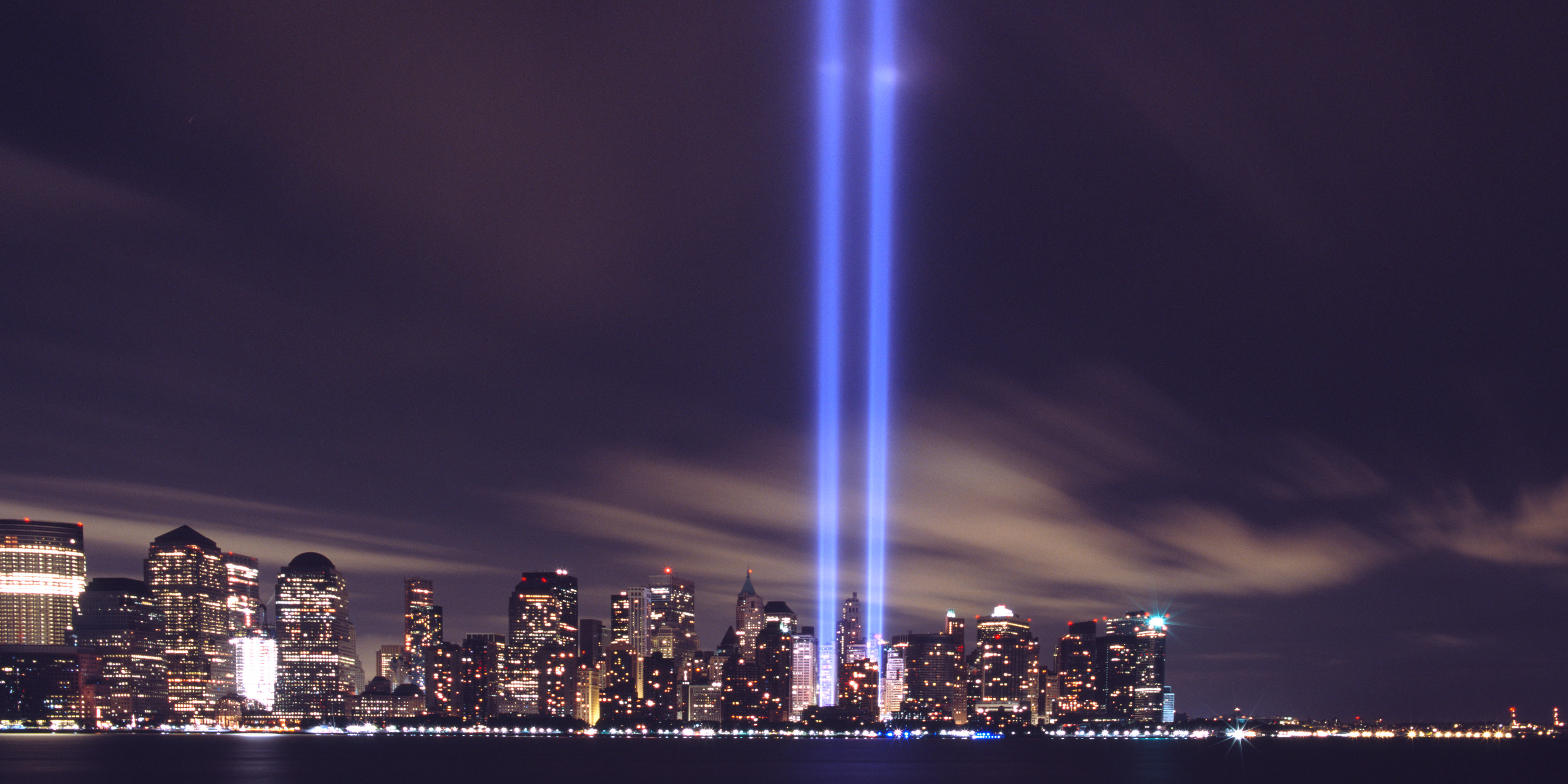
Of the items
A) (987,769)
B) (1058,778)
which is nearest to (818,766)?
(987,769)

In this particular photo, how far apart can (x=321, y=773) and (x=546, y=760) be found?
33.6 metres

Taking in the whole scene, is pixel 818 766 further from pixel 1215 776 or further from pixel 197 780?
pixel 197 780

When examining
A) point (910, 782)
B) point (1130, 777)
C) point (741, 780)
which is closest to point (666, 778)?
point (741, 780)

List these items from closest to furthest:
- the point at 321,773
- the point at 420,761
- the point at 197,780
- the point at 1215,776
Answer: the point at 197,780
the point at 321,773
the point at 1215,776
the point at 420,761

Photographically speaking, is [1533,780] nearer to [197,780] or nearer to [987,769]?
[987,769]

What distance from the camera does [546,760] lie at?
17725 cm

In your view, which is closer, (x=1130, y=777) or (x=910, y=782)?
(x=910, y=782)

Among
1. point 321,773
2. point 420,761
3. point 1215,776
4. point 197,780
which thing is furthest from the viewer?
point 420,761

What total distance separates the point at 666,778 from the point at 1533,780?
91547mm

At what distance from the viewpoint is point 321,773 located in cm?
14975

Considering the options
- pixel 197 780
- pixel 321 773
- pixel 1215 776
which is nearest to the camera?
pixel 197 780

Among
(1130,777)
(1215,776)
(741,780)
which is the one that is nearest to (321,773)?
(741,780)

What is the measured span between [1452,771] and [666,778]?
103m

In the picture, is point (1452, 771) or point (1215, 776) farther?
point (1452, 771)
